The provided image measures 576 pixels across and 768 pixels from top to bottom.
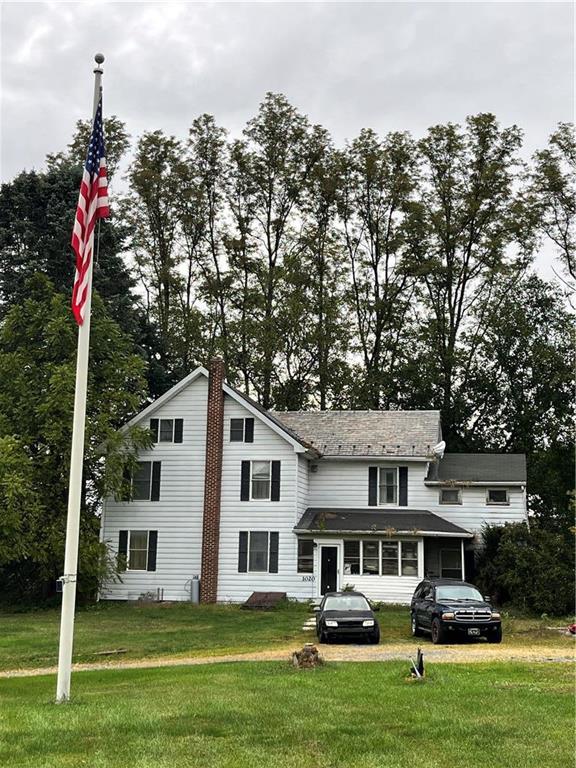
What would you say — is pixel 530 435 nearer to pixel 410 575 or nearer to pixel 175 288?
pixel 410 575

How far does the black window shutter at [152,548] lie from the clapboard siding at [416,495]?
23.1 ft

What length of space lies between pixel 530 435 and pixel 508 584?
17.7 meters

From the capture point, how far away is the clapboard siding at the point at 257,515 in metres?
35.8

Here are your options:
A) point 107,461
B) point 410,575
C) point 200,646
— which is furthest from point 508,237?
point 200,646

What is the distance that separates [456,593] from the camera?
24.0 metres

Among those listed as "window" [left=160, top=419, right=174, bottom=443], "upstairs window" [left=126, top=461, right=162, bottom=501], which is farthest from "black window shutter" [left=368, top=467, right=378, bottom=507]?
"upstairs window" [left=126, top=461, right=162, bottom=501]

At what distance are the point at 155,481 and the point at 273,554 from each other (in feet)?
19.8

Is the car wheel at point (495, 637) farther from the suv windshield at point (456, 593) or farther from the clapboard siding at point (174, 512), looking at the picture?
the clapboard siding at point (174, 512)

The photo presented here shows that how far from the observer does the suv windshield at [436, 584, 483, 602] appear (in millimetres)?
23812

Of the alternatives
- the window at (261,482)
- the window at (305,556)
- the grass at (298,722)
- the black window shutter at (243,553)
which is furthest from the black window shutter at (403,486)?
the grass at (298,722)

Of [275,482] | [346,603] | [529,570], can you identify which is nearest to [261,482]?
[275,482]

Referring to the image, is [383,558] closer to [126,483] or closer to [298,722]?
[126,483]

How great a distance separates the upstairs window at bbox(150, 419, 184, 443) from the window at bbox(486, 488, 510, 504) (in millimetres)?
13538

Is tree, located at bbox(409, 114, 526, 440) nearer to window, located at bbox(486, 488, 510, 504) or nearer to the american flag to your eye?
window, located at bbox(486, 488, 510, 504)
